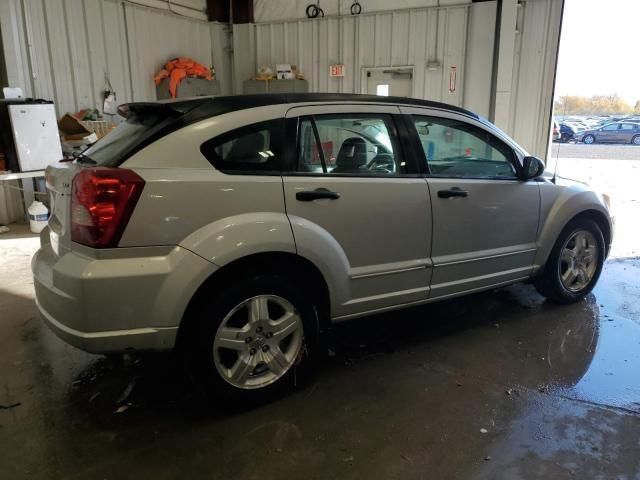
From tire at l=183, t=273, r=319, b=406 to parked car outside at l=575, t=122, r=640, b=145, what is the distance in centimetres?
2264

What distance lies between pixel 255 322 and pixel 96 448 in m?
0.90

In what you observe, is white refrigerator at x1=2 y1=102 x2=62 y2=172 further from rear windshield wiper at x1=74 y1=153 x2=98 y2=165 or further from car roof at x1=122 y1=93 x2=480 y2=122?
car roof at x1=122 y1=93 x2=480 y2=122

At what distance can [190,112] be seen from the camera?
2.43 m

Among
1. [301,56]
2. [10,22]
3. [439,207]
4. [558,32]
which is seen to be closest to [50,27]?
[10,22]

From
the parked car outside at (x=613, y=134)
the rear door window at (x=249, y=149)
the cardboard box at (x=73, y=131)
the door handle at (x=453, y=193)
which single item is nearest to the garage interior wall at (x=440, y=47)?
the cardboard box at (x=73, y=131)

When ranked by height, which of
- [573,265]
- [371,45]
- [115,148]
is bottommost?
[573,265]

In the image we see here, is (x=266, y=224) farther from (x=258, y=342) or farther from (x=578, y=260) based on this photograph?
(x=578, y=260)

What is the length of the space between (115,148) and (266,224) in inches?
32.5

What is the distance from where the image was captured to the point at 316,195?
2.59 meters

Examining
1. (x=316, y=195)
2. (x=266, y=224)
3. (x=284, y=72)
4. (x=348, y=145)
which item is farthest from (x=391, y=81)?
(x=266, y=224)

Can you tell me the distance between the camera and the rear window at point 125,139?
91.7 inches

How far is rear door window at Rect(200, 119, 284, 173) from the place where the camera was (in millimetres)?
2400

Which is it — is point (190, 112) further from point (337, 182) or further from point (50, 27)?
point (50, 27)

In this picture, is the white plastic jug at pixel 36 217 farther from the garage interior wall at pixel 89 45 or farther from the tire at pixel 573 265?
the tire at pixel 573 265
